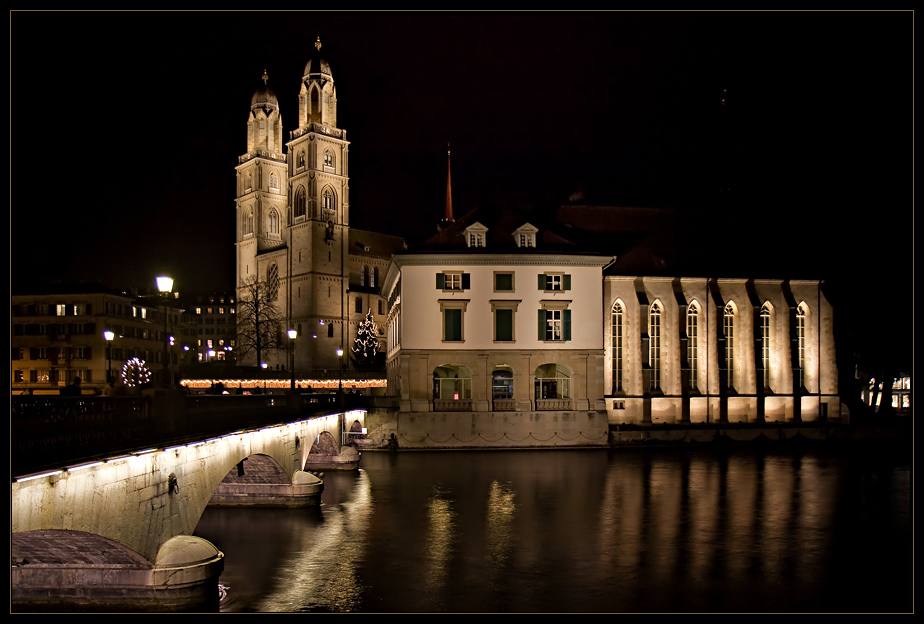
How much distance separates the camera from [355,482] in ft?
128

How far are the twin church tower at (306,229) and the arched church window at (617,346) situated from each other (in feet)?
162

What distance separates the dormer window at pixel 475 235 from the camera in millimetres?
53438

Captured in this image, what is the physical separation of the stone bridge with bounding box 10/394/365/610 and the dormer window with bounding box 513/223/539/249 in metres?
34.2

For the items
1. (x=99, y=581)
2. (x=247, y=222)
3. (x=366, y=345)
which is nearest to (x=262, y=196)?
(x=247, y=222)

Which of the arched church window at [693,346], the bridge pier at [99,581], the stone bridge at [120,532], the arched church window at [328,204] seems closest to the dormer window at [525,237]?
the arched church window at [693,346]

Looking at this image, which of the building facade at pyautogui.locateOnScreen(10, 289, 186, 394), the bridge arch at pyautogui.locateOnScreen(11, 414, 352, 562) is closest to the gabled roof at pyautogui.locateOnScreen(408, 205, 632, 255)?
the bridge arch at pyautogui.locateOnScreen(11, 414, 352, 562)

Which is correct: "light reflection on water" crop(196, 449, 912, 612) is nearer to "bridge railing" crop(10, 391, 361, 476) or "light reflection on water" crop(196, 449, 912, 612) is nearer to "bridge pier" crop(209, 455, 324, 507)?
"bridge pier" crop(209, 455, 324, 507)

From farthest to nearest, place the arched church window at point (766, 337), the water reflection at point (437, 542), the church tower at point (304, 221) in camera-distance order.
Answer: the church tower at point (304, 221)
the arched church window at point (766, 337)
the water reflection at point (437, 542)

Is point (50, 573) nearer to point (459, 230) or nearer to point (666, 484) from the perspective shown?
point (666, 484)

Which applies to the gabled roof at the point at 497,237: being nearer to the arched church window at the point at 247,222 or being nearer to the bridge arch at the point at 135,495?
the bridge arch at the point at 135,495

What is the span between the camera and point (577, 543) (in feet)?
84.4

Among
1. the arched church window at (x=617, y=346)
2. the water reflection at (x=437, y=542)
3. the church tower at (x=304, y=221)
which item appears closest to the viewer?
the water reflection at (x=437, y=542)

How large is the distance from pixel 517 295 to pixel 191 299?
135 meters

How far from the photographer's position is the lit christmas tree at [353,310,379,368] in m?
102
